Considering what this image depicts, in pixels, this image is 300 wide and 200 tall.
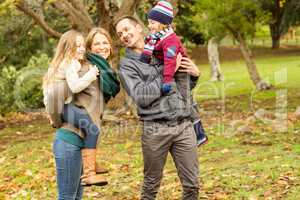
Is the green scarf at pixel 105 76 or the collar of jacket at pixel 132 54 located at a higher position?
the collar of jacket at pixel 132 54

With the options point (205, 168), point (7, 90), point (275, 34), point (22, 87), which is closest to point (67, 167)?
point (205, 168)

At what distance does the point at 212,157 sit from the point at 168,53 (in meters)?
4.54

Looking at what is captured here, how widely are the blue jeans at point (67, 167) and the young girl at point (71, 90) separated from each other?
0.23 ft

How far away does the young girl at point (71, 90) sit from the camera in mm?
4480

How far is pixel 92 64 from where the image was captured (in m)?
4.70

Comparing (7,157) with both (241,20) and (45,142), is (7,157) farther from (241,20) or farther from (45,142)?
(241,20)

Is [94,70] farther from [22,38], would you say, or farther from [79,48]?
[22,38]

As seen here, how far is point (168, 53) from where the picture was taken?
473 centimetres

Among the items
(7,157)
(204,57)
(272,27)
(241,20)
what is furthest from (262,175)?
(272,27)

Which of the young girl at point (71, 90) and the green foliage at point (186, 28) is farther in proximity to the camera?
the green foliage at point (186, 28)

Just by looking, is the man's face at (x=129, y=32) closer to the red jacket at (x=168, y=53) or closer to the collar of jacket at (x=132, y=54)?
the collar of jacket at (x=132, y=54)

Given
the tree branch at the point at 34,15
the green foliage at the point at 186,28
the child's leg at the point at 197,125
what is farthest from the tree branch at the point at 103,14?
the green foliage at the point at 186,28

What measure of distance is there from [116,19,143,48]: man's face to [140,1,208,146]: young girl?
115 mm

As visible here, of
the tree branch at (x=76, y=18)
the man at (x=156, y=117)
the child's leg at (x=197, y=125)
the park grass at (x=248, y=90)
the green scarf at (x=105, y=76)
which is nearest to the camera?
the green scarf at (x=105, y=76)
